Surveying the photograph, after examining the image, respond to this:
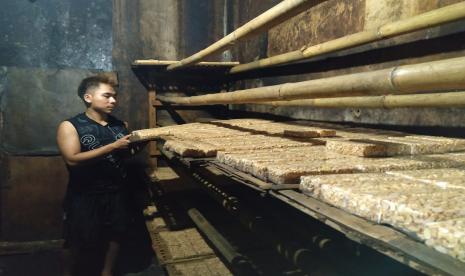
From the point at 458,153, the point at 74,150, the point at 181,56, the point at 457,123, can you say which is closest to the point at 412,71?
the point at 458,153

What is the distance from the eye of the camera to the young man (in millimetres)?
3805

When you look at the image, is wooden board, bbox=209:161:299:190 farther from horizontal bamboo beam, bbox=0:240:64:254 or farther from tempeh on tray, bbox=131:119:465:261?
horizontal bamboo beam, bbox=0:240:64:254

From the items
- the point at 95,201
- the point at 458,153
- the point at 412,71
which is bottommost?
the point at 95,201

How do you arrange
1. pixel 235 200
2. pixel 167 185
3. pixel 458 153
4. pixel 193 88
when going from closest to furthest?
1. pixel 458 153
2. pixel 235 200
3. pixel 167 185
4. pixel 193 88

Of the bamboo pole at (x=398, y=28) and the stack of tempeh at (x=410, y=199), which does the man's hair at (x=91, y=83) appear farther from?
the stack of tempeh at (x=410, y=199)

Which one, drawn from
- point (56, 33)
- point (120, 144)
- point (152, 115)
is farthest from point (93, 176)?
point (56, 33)

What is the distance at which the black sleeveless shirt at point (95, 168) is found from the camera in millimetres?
3924

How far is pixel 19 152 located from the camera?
553cm

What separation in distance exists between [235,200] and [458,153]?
1.29 meters

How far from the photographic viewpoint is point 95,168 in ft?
13.1

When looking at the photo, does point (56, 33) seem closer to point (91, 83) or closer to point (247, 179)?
point (91, 83)

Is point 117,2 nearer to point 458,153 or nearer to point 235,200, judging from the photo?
point 235,200

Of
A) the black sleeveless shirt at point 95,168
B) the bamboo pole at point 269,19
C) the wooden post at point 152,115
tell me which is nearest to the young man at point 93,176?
the black sleeveless shirt at point 95,168

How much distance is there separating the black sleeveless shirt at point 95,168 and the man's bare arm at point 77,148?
0.31ft
